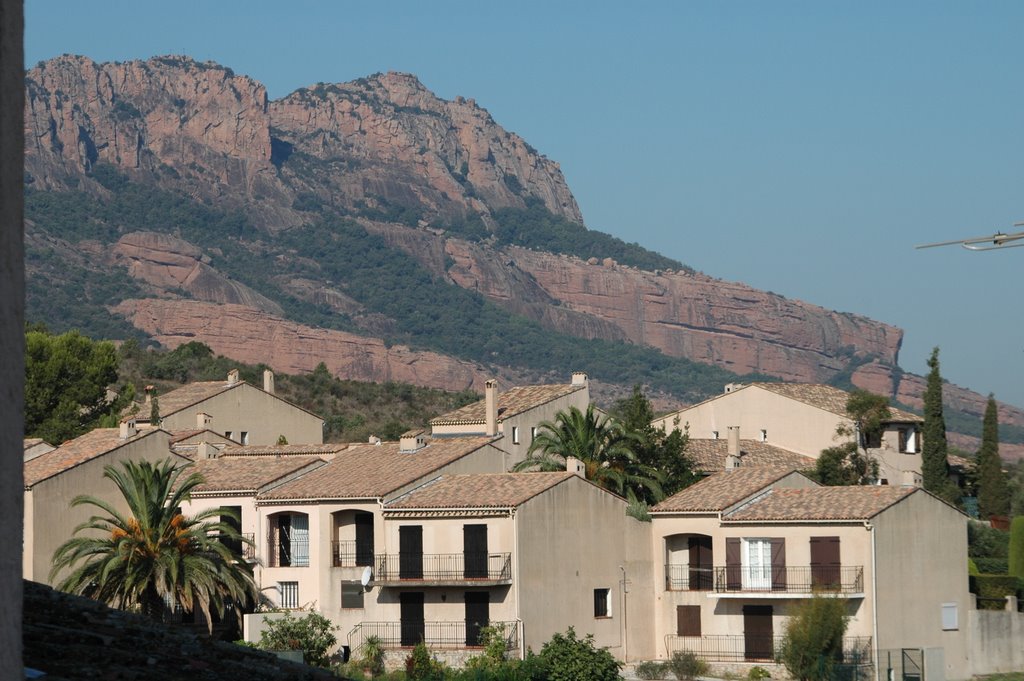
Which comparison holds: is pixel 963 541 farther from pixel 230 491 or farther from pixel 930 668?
pixel 230 491

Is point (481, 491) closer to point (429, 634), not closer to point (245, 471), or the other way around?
point (429, 634)

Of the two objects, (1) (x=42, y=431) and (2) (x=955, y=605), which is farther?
(1) (x=42, y=431)

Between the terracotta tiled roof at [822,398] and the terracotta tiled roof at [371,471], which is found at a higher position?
the terracotta tiled roof at [822,398]

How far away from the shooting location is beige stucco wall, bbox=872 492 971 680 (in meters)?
48.3

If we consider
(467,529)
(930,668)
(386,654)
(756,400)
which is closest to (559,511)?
(467,529)

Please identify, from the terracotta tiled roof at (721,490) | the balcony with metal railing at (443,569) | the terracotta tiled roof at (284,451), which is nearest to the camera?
the balcony with metal railing at (443,569)

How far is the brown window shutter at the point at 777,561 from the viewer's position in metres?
49.2

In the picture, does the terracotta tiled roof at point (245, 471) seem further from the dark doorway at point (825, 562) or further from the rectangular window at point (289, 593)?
the dark doorway at point (825, 562)

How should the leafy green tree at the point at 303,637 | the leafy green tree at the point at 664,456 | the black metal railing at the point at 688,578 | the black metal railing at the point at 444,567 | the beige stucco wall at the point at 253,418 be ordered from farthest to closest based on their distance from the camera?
the beige stucco wall at the point at 253,418 < the leafy green tree at the point at 664,456 < the black metal railing at the point at 688,578 < the black metal railing at the point at 444,567 < the leafy green tree at the point at 303,637

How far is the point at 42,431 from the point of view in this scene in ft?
241

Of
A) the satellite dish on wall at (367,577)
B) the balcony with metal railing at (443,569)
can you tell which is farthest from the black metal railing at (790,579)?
the satellite dish on wall at (367,577)

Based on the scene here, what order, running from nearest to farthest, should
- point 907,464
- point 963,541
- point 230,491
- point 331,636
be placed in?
point 331,636, point 963,541, point 230,491, point 907,464

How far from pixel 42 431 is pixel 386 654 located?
102ft

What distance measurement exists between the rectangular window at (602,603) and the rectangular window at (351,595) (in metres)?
7.01
